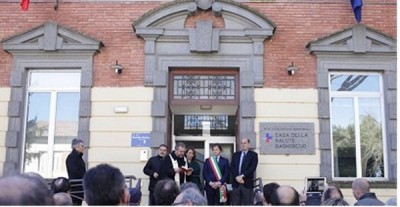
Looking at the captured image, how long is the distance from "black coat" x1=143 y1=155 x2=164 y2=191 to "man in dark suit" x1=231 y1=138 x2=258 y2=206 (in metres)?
1.37

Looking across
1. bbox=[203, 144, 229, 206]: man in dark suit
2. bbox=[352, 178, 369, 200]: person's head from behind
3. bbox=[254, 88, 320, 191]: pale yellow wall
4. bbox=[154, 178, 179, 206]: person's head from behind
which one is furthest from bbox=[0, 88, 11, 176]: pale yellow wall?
bbox=[352, 178, 369, 200]: person's head from behind

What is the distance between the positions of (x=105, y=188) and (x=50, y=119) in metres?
7.97

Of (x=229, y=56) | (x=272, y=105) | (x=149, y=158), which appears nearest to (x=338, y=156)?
(x=272, y=105)

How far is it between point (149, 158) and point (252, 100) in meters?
2.36

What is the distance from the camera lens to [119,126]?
33.1ft

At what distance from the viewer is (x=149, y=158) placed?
31.8 feet

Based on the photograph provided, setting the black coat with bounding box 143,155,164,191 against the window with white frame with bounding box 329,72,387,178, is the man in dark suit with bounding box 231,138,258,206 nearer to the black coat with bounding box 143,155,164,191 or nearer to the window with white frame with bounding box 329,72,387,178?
the black coat with bounding box 143,155,164,191

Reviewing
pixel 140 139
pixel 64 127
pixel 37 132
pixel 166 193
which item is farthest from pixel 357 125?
pixel 166 193

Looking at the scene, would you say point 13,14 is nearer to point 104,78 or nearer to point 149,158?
point 104,78

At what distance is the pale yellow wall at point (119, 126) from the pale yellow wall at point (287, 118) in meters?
2.27

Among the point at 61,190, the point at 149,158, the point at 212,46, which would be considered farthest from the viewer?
the point at 212,46

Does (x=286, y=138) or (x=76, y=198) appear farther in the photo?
(x=286, y=138)

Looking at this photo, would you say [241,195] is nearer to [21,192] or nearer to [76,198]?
[76,198]

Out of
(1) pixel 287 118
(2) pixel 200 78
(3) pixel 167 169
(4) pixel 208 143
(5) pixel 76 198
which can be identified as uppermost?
(2) pixel 200 78
